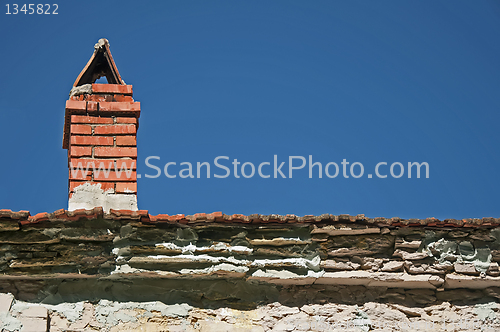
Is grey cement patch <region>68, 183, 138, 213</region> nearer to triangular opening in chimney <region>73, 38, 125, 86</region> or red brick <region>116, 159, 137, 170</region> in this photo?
red brick <region>116, 159, 137, 170</region>

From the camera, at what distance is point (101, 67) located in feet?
19.6

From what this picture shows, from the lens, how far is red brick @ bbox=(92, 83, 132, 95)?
5.54 meters

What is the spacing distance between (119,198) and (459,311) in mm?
2825

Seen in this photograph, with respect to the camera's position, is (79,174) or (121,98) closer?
(79,174)

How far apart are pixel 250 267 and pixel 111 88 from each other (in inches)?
89.0

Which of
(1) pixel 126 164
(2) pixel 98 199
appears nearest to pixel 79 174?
(2) pixel 98 199

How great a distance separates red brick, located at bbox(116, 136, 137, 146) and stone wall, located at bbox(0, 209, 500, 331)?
1063mm

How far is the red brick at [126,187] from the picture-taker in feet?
16.4

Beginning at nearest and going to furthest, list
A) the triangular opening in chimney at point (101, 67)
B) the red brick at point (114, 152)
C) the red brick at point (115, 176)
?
1. the red brick at point (115, 176)
2. the red brick at point (114, 152)
3. the triangular opening in chimney at point (101, 67)

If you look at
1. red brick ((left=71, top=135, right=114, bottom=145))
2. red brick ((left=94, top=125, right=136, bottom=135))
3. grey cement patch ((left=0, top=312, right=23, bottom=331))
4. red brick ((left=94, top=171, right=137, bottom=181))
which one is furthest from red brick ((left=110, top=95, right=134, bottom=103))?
grey cement patch ((left=0, top=312, right=23, bottom=331))

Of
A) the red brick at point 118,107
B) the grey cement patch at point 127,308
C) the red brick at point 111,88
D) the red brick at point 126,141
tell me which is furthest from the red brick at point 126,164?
the grey cement patch at point 127,308

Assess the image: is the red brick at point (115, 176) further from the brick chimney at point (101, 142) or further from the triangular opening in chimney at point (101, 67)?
the triangular opening in chimney at point (101, 67)

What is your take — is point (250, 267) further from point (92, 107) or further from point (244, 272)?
point (92, 107)

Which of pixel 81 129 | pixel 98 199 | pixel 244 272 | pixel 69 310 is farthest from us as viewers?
pixel 81 129
